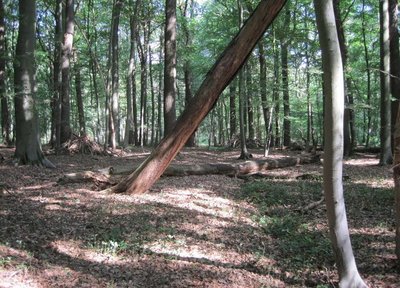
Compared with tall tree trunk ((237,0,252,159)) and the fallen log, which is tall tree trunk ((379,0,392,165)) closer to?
the fallen log

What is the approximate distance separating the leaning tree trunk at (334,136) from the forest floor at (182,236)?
0.68 m

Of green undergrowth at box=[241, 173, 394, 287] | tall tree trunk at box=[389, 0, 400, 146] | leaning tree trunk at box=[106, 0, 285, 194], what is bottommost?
green undergrowth at box=[241, 173, 394, 287]

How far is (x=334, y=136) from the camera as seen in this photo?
3961 millimetres

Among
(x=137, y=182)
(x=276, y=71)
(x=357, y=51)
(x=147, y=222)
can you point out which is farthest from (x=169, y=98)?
(x=357, y=51)

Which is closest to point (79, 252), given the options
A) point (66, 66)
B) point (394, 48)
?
point (66, 66)

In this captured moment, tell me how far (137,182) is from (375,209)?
16.9ft

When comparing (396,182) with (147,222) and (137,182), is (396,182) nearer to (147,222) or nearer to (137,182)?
(147,222)

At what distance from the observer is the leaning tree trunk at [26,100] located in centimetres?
1070

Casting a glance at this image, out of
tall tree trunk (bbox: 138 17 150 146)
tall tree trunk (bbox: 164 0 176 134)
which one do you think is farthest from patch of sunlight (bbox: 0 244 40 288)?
tall tree trunk (bbox: 138 17 150 146)

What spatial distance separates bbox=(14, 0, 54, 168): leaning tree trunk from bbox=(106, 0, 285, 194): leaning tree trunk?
430 centimetres

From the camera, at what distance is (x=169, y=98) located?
46.0ft

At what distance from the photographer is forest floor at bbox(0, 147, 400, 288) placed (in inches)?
183

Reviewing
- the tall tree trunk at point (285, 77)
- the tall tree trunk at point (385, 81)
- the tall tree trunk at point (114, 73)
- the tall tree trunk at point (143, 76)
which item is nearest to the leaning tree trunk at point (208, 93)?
the tall tree trunk at point (385, 81)

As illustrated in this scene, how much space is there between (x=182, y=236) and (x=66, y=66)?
1148 centimetres
